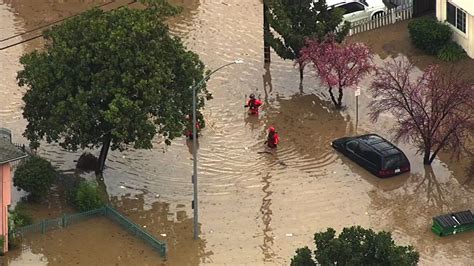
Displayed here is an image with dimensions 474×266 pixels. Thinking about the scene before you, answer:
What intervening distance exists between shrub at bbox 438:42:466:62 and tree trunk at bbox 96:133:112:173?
59.5 feet

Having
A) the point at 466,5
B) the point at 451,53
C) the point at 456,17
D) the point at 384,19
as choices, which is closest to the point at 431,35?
the point at 451,53

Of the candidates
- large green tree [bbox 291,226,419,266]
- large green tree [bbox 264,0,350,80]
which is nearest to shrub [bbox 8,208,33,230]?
large green tree [bbox 291,226,419,266]

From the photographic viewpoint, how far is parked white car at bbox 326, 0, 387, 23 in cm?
6003

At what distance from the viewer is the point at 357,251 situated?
33.9m

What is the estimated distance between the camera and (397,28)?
60.0 meters

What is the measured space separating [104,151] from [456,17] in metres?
20.2

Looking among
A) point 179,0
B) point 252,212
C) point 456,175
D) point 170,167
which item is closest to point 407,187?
point 456,175

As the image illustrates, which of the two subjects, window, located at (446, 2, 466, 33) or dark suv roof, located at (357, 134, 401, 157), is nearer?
dark suv roof, located at (357, 134, 401, 157)

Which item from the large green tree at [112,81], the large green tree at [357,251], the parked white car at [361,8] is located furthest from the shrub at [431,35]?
the large green tree at [357,251]

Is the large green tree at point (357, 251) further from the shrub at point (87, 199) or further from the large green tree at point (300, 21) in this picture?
the large green tree at point (300, 21)

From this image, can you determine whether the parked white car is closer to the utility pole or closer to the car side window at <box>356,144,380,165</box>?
the utility pole

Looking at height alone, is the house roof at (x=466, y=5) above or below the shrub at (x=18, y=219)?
above

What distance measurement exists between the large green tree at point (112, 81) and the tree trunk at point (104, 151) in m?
0.08

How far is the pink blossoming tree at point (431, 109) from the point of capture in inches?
1767
